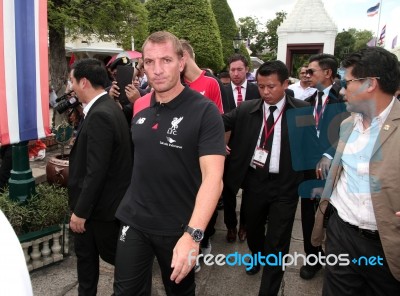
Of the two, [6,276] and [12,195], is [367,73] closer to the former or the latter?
[6,276]

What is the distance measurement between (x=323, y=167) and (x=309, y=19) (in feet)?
71.6

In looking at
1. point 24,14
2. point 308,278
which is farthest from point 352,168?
point 24,14

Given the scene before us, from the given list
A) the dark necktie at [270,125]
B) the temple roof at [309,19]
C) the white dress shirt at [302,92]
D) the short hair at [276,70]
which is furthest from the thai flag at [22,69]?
the temple roof at [309,19]

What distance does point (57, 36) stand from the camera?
20.2 feet

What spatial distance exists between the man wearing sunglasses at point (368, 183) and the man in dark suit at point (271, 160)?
26.3 inches

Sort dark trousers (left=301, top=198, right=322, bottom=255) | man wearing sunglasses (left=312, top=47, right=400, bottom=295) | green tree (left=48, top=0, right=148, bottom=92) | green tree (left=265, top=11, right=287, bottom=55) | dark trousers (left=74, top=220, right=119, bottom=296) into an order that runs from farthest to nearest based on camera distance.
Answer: green tree (left=265, top=11, right=287, bottom=55), green tree (left=48, top=0, right=148, bottom=92), dark trousers (left=301, top=198, right=322, bottom=255), dark trousers (left=74, top=220, right=119, bottom=296), man wearing sunglasses (left=312, top=47, right=400, bottom=295)

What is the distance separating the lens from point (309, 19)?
22188 millimetres

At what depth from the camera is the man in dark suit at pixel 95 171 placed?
2.47 metres

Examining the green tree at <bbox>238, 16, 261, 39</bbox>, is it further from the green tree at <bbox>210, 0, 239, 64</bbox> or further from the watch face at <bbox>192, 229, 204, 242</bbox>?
the watch face at <bbox>192, 229, 204, 242</bbox>

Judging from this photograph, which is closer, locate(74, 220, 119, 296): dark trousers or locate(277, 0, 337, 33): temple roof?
locate(74, 220, 119, 296): dark trousers

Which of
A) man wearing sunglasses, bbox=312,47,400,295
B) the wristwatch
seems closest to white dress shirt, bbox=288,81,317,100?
man wearing sunglasses, bbox=312,47,400,295

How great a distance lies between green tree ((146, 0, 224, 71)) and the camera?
15.5 m

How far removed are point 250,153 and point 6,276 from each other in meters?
2.30

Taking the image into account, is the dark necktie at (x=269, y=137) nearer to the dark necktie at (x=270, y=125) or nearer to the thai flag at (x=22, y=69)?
the dark necktie at (x=270, y=125)
